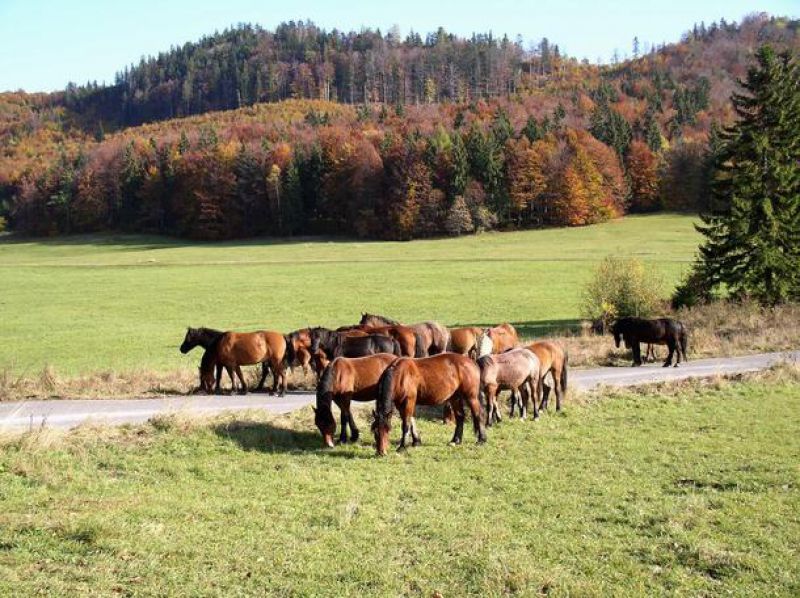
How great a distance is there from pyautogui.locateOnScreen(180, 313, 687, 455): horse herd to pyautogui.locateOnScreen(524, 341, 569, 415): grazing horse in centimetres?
3

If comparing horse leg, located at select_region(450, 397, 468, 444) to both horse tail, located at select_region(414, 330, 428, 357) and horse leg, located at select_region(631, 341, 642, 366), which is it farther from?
horse leg, located at select_region(631, 341, 642, 366)

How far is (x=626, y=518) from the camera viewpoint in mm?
9648

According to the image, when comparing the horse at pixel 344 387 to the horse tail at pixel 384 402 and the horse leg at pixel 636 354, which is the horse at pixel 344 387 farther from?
the horse leg at pixel 636 354

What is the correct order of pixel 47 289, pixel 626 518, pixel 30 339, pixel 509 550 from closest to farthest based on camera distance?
pixel 509 550 → pixel 626 518 → pixel 30 339 → pixel 47 289

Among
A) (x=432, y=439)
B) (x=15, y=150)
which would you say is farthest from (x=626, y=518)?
(x=15, y=150)

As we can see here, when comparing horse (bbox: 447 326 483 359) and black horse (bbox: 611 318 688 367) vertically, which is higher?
horse (bbox: 447 326 483 359)

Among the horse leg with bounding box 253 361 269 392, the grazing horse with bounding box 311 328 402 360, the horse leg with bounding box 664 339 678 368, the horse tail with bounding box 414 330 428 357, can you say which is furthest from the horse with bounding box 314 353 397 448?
the horse leg with bounding box 664 339 678 368

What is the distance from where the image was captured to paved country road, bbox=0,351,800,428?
50.4ft

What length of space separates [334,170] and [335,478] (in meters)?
99.2

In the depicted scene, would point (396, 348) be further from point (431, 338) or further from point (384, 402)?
point (384, 402)

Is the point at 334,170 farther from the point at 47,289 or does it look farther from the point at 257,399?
the point at 257,399

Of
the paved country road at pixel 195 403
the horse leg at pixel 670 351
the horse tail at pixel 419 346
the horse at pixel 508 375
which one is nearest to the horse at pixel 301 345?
the paved country road at pixel 195 403

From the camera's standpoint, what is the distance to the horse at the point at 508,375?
15211mm

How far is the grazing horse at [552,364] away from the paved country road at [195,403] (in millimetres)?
1922
